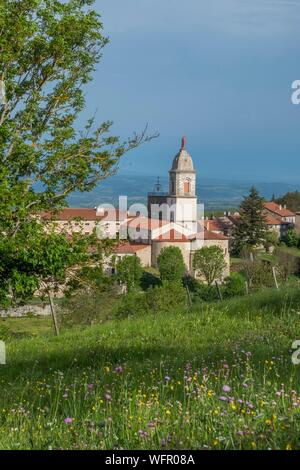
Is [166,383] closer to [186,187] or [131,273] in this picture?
[131,273]

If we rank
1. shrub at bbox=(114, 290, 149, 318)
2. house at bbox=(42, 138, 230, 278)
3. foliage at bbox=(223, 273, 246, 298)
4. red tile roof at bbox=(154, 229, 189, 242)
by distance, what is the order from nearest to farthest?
shrub at bbox=(114, 290, 149, 318)
foliage at bbox=(223, 273, 246, 298)
house at bbox=(42, 138, 230, 278)
red tile roof at bbox=(154, 229, 189, 242)

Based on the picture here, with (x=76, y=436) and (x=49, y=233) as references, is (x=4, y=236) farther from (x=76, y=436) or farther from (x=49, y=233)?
(x=76, y=436)

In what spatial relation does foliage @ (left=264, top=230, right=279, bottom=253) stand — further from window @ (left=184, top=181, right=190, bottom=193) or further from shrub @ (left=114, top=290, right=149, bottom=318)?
shrub @ (left=114, top=290, right=149, bottom=318)

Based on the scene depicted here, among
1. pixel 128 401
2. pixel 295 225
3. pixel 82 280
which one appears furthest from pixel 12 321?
pixel 295 225

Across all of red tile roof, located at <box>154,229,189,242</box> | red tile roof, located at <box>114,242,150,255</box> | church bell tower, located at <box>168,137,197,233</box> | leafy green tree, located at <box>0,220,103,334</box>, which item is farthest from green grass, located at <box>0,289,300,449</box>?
church bell tower, located at <box>168,137,197,233</box>

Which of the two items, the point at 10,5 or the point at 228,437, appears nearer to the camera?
the point at 228,437

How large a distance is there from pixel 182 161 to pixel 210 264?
7305 centimetres

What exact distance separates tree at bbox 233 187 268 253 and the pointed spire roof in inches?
1823

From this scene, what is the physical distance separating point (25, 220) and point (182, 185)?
5484 inches

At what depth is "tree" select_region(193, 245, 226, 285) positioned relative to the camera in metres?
86.2

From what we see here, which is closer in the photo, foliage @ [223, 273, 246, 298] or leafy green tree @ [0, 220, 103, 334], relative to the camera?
leafy green tree @ [0, 220, 103, 334]

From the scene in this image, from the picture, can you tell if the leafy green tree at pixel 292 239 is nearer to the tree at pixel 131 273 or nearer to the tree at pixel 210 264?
the tree at pixel 210 264

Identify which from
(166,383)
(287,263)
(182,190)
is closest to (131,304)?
(166,383)

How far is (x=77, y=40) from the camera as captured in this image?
1475 cm
